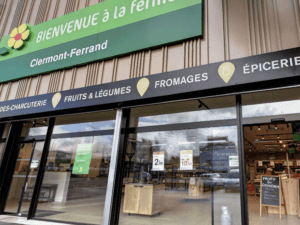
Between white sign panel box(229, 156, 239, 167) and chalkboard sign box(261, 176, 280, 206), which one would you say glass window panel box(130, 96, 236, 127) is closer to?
white sign panel box(229, 156, 239, 167)

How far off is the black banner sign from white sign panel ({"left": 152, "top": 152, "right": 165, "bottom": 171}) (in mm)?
1246

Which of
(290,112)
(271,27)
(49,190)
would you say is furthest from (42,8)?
(290,112)

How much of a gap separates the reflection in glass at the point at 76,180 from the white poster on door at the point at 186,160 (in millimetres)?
1633

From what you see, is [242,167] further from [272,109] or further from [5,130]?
[5,130]

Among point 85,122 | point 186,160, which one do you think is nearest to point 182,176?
point 186,160

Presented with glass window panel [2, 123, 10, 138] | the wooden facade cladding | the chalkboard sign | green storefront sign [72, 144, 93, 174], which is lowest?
the chalkboard sign

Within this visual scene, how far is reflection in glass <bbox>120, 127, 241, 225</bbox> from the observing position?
395cm

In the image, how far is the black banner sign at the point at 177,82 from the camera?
3.39 m

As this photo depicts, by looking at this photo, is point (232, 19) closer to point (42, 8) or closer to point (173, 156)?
point (173, 156)

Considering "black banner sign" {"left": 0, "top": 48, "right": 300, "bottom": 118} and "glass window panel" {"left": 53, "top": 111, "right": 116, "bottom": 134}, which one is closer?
"black banner sign" {"left": 0, "top": 48, "right": 300, "bottom": 118}

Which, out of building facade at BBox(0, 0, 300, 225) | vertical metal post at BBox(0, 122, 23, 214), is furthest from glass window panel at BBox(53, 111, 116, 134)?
vertical metal post at BBox(0, 122, 23, 214)

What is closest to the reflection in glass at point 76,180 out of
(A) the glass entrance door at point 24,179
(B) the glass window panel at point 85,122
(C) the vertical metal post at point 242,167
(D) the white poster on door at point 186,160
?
(B) the glass window panel at point 85,122

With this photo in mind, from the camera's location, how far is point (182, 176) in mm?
4406

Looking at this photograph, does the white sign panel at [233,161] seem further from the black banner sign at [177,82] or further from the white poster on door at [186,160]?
the black banner sign at [177,82]
